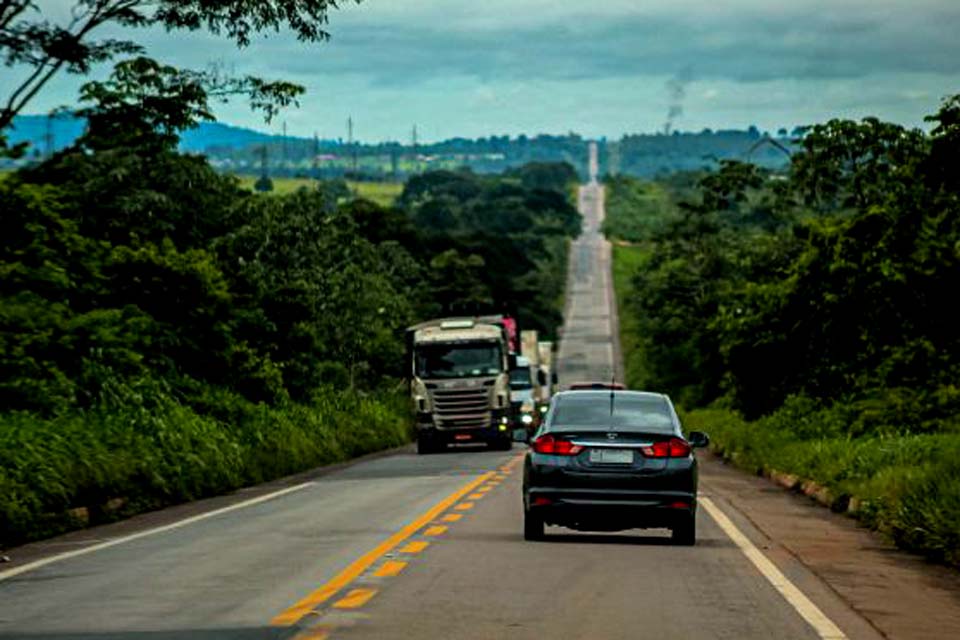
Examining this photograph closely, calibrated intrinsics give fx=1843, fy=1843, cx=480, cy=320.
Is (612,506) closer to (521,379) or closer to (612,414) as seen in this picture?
(612,414)

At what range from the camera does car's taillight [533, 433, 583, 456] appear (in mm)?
18344

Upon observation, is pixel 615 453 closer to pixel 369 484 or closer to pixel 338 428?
pixel 369 484

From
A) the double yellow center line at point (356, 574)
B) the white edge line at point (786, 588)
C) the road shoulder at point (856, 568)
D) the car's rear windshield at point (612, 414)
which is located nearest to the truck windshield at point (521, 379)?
the road shoulder at point (856, 568)

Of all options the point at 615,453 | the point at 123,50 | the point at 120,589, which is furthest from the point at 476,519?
the point at 120,589

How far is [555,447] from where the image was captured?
18453mm

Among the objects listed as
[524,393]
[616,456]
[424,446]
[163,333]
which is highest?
[163,333]

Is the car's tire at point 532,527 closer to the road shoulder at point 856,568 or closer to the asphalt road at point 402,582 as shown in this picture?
the asphalt road at point 402,582

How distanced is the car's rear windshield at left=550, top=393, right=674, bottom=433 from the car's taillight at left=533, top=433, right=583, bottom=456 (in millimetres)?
124

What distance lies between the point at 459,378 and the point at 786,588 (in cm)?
3269

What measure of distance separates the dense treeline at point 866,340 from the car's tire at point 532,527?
3.75 metres

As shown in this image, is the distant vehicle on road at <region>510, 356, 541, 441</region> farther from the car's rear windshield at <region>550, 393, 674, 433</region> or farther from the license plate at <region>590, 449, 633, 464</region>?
the license plate at <region>590, 449, 633, 464</region>

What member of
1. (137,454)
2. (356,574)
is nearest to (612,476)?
(356,574)

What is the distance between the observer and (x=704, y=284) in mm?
86562

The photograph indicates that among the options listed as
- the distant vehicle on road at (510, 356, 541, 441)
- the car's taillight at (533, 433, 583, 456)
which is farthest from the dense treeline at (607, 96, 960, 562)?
the distant vehicle on road at (510, 356, 541, 441)
